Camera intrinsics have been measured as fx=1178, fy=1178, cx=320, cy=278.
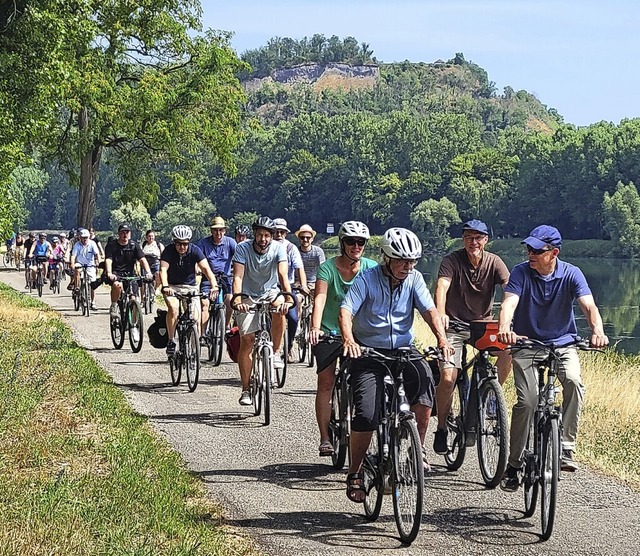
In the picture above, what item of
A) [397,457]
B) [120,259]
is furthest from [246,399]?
[120,259]

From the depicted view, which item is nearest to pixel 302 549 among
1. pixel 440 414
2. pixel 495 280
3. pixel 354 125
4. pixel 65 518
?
pixel 65 518

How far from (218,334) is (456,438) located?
648 centimetres

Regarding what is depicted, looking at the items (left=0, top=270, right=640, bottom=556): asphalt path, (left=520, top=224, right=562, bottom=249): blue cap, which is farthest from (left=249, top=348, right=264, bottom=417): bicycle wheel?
(left=520, top=224, right=562, bottom=249): blue cap

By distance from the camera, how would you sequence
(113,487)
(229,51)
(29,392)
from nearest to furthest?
(113,487) → (29,392) → (229,51)

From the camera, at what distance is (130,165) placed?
4256 cm

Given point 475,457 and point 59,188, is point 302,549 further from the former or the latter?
point 59,188

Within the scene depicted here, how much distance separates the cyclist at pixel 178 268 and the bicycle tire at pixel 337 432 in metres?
4.53

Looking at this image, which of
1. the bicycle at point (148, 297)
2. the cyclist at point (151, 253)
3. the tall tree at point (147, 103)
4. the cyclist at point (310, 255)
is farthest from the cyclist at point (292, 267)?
the tall tree at point (147, 103)

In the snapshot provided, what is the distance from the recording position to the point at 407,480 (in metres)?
6.47

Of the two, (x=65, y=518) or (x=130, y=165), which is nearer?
(x=65, y=518)

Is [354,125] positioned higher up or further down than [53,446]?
higher up

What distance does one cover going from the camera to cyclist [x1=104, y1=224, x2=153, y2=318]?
16.8 meters

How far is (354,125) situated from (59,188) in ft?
152

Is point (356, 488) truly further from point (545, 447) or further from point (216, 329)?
point (216, 329)
